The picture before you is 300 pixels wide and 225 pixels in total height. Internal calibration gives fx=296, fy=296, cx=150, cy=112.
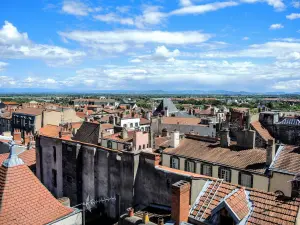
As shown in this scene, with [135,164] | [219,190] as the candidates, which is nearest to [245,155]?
[135,164]

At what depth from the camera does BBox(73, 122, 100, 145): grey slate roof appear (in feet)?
133

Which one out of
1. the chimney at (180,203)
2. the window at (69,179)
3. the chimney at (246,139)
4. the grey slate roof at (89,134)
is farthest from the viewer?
the grey slate roof at (89,134)

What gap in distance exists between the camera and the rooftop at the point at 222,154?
1038 inches

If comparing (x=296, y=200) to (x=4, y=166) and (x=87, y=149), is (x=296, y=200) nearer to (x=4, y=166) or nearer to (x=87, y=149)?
(x=4, y=166)

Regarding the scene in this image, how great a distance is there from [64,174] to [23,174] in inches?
695

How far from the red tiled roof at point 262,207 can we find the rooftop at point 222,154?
11.8 meters

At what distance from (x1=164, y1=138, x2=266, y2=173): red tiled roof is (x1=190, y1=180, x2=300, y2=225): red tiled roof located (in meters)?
11.9

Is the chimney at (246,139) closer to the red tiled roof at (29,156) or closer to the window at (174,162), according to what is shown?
the window at (174,162)

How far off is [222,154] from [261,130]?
13.2 meters

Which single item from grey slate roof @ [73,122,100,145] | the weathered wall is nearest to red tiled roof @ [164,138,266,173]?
the weathered wall

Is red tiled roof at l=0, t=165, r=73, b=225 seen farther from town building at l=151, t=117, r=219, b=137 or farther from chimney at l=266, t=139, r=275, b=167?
town building at l=151, t=117, r=219, b=137

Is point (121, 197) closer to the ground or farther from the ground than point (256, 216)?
closer to the ground

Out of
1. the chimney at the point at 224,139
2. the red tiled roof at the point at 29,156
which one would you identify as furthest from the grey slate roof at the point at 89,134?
the chimney at the point at 224,139

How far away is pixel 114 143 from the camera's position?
37.5 metres
